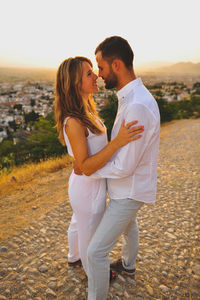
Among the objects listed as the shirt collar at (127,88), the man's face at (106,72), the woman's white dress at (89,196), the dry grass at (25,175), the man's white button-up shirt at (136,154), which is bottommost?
the dry grass at (25,175)

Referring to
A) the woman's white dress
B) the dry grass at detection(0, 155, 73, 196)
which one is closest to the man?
the woman's white dress

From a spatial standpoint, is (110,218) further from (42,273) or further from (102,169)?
(42,273)

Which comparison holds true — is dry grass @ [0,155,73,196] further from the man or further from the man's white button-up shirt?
the man's white button-up shirt

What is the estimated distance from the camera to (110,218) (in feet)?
5.93

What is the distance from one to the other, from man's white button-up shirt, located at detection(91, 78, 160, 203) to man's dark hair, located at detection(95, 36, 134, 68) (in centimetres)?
20

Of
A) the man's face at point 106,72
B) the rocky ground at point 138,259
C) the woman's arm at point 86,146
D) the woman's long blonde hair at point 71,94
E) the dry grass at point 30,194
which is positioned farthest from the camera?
the dry grass at point 30,194

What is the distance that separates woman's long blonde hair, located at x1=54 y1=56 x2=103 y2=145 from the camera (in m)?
1.97

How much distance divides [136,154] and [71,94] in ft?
2.70

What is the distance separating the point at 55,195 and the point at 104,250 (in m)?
3.32

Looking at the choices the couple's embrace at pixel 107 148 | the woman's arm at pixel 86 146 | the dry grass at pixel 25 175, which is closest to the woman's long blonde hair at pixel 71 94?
the couple's embrace at pixel 107 148

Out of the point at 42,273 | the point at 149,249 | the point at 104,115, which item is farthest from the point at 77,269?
the point at 104,115

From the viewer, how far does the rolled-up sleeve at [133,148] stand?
1.58 metres

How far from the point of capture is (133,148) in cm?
160

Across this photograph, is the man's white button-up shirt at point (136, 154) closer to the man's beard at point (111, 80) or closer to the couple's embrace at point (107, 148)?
the couple's embrace at point (107, 148)
